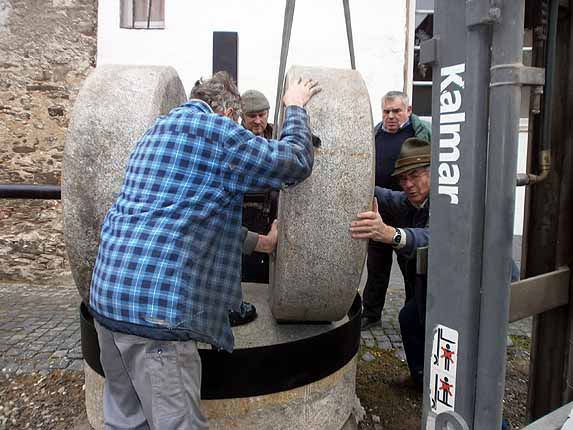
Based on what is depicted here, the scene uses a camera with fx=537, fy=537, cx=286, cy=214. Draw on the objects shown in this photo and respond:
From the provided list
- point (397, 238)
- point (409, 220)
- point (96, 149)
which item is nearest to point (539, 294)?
point (397, 238)

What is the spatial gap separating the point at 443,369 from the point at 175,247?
879 mm

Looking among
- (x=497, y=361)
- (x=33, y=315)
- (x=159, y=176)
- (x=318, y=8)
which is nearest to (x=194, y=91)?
(x=159, y=176)

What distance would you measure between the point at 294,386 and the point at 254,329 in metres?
0.42

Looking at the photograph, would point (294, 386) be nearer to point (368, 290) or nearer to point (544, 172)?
point (544, 172)

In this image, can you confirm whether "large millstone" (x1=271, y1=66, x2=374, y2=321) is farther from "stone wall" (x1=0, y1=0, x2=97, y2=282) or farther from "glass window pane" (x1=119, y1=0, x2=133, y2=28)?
A: "glass window pane" (x1=119, y1=0, x2=133, y2=28)

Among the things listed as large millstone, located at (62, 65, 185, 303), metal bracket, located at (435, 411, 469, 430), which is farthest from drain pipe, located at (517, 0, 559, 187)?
large millstone, located at (62, 65, 185, 303)

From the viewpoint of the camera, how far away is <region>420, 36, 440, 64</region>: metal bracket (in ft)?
4.39

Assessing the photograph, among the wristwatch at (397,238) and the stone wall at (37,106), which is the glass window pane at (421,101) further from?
the wristwatch at (397,238)

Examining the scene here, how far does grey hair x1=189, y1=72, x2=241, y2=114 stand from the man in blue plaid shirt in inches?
4.2

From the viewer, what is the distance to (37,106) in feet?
20.2

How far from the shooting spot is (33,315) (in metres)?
4.75

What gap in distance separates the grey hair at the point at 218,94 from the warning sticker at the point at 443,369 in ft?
3.71

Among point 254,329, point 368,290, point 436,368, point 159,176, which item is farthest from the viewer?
point 368,290

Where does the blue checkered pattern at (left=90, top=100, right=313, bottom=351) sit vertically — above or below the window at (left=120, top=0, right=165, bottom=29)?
below
